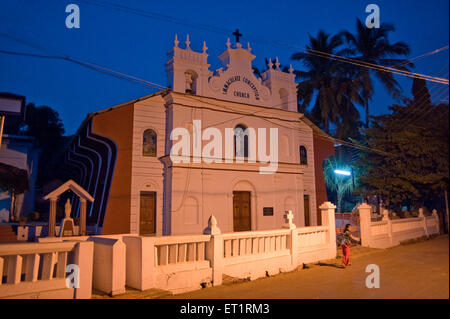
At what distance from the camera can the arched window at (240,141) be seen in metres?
19.9

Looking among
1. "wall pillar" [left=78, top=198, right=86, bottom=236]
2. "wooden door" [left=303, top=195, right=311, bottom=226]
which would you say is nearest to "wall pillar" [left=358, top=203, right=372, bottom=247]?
"wooden door" [left=303, top=195, right=311, bottom=226]

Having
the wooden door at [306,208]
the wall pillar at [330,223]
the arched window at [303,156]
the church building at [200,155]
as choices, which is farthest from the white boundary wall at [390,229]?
the arched window at [303,156]

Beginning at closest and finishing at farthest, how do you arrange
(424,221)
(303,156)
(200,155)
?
(200,155) → (424,221) → (303,156)

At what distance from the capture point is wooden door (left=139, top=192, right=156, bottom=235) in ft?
54.7

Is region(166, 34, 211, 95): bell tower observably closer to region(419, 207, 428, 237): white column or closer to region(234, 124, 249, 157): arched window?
region(234, 124, 249, 157): arched window

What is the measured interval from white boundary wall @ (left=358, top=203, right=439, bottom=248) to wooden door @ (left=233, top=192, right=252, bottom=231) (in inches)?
252

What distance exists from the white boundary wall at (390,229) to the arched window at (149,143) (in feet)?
34.6

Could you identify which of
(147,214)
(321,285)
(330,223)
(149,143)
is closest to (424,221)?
(330,223)

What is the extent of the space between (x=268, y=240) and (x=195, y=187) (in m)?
7.96

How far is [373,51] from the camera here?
31.7m

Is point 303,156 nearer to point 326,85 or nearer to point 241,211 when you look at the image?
point 241,211

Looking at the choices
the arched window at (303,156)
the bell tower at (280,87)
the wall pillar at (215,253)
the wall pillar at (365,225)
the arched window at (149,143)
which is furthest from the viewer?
the arched window at (303,156)

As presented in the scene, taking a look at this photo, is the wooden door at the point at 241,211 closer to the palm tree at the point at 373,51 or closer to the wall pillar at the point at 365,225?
the wall pillar at the point at 365,225

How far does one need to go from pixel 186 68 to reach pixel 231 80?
2930 millimetres
